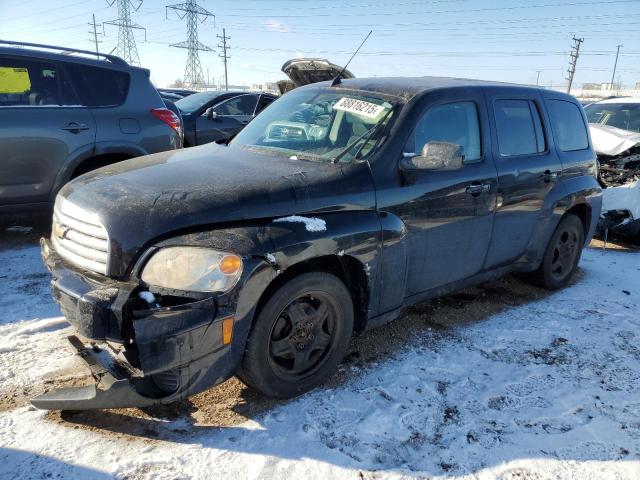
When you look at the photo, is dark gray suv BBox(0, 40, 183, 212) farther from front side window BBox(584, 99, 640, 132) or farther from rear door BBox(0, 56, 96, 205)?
front side window BBox(584, 99, 640, 132)

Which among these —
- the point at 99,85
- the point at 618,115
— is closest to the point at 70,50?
the point at 99,85

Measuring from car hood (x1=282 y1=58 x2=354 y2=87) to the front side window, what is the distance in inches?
215

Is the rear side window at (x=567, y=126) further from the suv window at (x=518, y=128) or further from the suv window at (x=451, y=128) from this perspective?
the suv window at (x=451, y=128)

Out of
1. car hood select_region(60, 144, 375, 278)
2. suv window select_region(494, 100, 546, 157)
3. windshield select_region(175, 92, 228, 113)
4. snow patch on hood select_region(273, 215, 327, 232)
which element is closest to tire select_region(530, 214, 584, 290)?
suv window select_region(494, 100, 546, 157)

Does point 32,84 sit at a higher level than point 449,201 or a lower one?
higher

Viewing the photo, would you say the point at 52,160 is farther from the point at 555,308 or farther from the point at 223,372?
the point at 555,308

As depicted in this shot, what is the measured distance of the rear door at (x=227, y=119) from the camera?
9.23m

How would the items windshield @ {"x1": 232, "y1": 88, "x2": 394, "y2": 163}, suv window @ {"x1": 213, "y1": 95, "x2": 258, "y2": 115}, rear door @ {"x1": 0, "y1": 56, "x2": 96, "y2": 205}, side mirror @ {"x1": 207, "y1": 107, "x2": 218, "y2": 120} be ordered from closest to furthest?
windshield @ {"x1": 232, "y1": 88, "x2": 394, "y2": 163}, rear door @ {"x1": 0, "y1": 56, "x2": 96, "y2": 205}, side mirror @ {"x1": 207, "y1": 107, "x2": 218, "y2": 120}, suv window @ {"x1": 213, "y1": 95, "x2": 258, "y2": 115}

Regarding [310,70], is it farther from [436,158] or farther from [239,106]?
[239,106]

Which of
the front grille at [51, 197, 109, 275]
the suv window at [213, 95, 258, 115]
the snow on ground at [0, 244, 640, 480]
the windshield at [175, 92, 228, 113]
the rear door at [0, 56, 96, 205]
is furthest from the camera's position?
the suv window at [213, 95, 258, 115]

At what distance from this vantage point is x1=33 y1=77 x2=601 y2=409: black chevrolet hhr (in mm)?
2365

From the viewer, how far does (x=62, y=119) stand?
5.16 meters

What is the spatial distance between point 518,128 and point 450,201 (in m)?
1.18

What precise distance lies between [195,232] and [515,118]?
2915mm
